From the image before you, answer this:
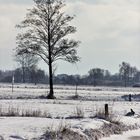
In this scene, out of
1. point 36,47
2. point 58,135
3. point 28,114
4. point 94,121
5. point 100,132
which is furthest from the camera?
point 36,47

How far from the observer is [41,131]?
17.2m

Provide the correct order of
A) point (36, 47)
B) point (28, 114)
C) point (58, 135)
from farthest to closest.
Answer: point (36, 47) → point (28, 114) → point (58, 135)

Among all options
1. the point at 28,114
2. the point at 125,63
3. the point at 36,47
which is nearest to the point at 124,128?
the point at 28,114

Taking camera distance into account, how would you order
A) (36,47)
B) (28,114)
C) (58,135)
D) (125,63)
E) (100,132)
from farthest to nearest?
(125,63) < (36,47) < (28,114) < (100,132) < (58,135)

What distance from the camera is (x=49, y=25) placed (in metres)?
60.1

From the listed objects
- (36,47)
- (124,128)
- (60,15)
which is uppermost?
(60,15)

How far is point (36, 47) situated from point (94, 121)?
38.8m

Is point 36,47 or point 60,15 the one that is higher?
point 60,15

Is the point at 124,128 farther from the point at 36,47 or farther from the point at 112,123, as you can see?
the point at 36,47

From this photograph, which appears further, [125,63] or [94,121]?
[125,63]

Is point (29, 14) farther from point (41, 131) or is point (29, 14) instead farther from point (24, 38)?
point (41, 131)

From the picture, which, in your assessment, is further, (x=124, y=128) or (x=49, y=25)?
(x=49, y=25)

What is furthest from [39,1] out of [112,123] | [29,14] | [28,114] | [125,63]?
[125,63]

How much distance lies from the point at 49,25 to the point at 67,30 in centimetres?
222
